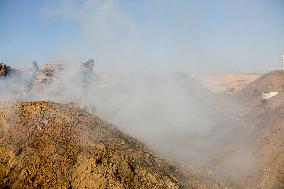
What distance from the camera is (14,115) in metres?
9.57

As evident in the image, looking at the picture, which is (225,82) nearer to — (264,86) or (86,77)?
(264,86)

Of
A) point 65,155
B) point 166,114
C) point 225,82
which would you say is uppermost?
point 65,155

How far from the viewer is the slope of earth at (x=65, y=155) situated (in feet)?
26.9

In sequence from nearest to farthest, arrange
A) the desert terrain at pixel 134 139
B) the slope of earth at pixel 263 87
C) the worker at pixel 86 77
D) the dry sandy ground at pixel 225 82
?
1. the desert terrain at pixel 134 139
2. the worker at pixel 86 77
3. the slope of earth at pixel 263 87
4. the dry sandy ground at pixel 225 82

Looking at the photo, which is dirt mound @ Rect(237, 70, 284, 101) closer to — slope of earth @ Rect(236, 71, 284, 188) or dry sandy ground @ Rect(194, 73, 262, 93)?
slope of earth @ Rect(236, 71, 284, 188)

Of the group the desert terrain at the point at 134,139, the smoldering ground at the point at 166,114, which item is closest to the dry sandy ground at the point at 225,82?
the smoldering ground at the point at 166,114

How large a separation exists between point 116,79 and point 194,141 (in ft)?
40.3

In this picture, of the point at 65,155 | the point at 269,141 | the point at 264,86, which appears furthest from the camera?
the point at 264,86

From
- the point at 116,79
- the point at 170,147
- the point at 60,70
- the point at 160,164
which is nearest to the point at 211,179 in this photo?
the point at 160,164

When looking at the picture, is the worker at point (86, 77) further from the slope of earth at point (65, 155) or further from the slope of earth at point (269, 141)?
the slope of earth at point (269, 141)

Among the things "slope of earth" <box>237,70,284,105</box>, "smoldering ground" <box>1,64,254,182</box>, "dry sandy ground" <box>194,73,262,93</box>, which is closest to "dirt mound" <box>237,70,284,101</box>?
"slope of earth" <box>237,70,284,105</box>

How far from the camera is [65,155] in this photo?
863 centimetres

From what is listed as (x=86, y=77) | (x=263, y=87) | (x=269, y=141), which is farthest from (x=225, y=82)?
(x=269, y=141)

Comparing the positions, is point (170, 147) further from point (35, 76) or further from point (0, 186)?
point (0, 186)
